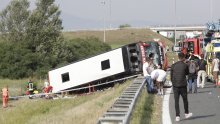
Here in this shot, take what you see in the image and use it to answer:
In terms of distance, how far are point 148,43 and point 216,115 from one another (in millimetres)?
22064

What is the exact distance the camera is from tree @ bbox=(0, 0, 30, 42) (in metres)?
66.0

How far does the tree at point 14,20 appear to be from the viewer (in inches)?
2598

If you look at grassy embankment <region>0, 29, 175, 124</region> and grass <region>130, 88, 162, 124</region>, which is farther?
grassy embankment <region>0, 29, 175, 124</region>

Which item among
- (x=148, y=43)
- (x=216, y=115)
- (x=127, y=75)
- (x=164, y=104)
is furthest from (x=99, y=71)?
(x=216, y=115)

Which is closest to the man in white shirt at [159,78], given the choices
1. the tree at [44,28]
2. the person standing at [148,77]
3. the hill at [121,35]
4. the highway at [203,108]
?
the person standing at [148,77]

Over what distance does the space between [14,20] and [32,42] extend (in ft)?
17.2

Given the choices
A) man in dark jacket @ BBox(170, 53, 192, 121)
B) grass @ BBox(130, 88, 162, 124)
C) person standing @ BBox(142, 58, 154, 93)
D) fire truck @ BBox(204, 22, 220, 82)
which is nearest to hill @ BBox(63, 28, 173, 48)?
fire truck @ BBox(204, 22, 220, 82)

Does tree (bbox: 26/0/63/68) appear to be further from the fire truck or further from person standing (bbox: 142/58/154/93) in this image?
person standing (bbox: 142/58/154/93)

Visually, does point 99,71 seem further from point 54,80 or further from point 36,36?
point 36,36

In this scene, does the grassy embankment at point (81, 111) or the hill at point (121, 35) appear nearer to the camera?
the grassy embankment at point (81, 111)

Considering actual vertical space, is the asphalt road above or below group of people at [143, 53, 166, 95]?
below

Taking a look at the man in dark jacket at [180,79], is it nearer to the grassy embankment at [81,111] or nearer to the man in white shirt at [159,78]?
the grassy embankment at [81,111]

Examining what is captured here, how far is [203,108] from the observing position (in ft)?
52.1

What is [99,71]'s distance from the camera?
3441 cm
